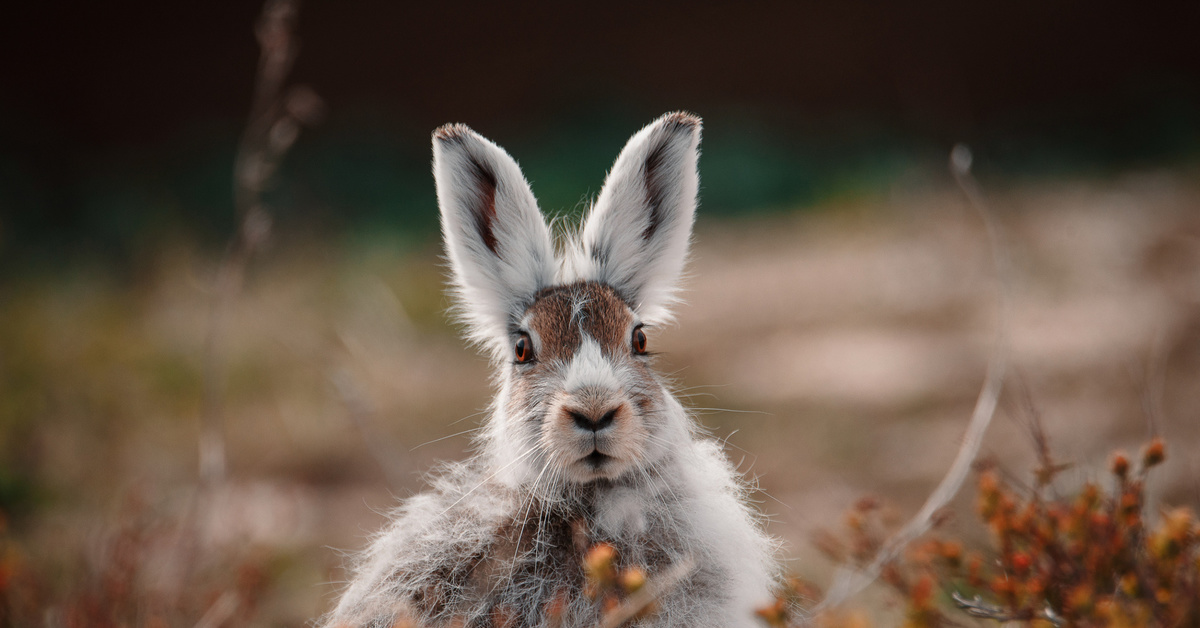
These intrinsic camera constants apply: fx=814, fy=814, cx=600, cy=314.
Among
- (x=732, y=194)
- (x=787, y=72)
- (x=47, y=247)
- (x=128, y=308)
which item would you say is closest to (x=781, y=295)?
(x=732, y=194)

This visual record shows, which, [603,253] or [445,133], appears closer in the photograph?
[445,133]

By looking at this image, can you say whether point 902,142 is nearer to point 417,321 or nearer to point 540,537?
point 417,321

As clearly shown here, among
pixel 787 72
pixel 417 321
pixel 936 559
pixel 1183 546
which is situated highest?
pixel 787 72

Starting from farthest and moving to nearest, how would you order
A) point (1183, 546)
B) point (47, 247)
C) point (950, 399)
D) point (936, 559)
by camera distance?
point (47, 247)
point (950, 399)
point (936, 559)
point (1183, 546)

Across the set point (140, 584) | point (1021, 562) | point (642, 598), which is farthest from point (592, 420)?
point (140, 584)

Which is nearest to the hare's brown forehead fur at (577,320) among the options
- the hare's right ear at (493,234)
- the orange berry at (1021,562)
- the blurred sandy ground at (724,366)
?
the hare's right ear at (493,234)

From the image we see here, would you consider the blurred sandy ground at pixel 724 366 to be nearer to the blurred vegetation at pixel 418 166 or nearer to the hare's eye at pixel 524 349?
the blurred vegetation at pixel 418 166

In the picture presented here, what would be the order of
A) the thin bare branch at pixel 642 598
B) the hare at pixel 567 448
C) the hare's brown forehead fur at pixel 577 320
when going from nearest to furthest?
1. the thin bare branch at pixel 642 598
2. the hare at pixel 567 448
3. the hare's brown forehead fur at pixel 577 320

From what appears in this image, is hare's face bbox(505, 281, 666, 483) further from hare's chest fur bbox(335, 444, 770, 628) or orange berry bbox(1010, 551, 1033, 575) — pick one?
orange berry bbox(1010, 551, 1033, 575)

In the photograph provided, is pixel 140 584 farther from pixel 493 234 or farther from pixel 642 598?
pixel 642 598
